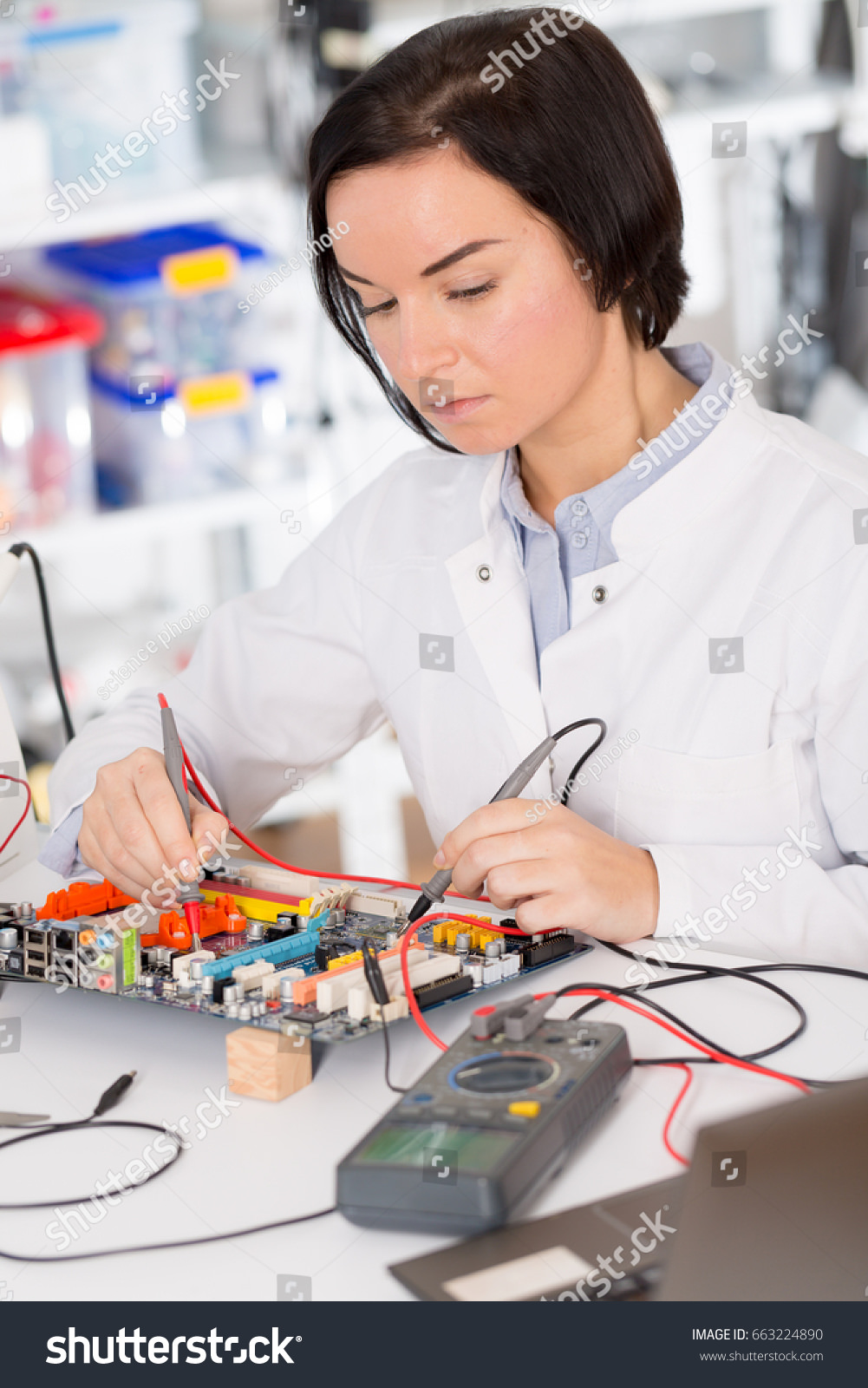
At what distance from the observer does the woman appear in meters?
0.93

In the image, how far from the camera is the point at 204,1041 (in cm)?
78

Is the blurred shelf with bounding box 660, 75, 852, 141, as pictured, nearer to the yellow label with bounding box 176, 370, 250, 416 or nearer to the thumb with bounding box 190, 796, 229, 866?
the yellow label with bounding box 176, 370, 250, 416

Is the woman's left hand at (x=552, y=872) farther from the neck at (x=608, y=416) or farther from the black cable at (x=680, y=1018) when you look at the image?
the neck at (x=608, y=416)

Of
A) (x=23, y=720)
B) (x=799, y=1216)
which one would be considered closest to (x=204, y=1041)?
(x=799, y=1216)

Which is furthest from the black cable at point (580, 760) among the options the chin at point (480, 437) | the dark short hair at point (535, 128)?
the dark short hair at point (535, 128)

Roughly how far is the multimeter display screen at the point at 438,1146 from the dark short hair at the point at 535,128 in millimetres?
722

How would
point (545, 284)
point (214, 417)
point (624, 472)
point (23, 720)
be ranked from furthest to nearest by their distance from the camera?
point (23, 720)
point (214, 417)
point (624, 472)
point (545, 284)

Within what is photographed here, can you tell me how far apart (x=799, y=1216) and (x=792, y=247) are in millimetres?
2079

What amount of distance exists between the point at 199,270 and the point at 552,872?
Result: 1805 mm

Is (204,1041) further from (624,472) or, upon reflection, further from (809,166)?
(809,166)

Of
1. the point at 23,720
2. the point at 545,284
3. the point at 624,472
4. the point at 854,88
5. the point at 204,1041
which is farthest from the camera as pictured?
the point at 23,720

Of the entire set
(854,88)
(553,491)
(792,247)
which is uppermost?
(854,88)

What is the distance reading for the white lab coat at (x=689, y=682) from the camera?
936mm

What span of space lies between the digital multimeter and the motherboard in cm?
9
